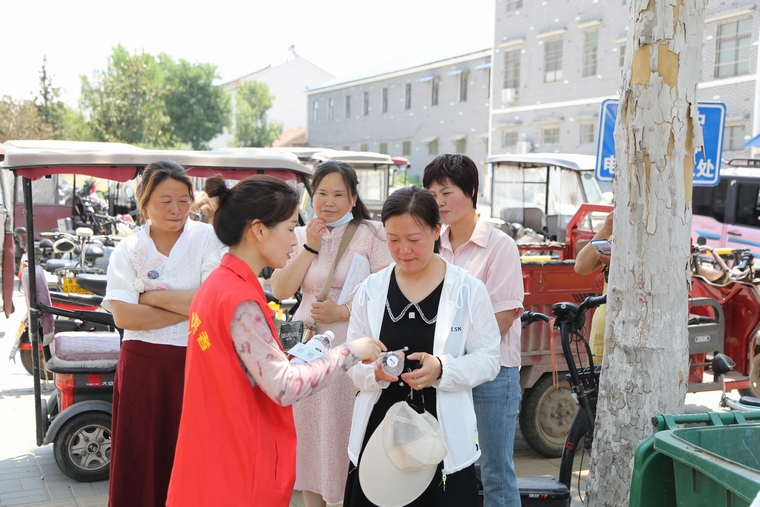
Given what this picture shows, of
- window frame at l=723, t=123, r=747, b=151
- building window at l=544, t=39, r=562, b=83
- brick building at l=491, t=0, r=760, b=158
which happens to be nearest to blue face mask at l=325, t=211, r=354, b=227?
brick building at l=491, t=0, r=760, b=158

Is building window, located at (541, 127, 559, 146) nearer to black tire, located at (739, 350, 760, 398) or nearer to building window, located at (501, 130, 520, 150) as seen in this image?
building window, located at (501, 130, 520, 150)

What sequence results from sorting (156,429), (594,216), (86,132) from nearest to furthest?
(156,429) → (594,216) → (86,132)

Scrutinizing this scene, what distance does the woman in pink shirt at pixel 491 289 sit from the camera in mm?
3053

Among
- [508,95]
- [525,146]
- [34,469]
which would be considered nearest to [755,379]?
[34,469]

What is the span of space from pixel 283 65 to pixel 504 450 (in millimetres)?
57260

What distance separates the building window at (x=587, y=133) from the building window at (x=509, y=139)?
13.4ft

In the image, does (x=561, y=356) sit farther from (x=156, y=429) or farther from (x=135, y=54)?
(x=135, y=54)

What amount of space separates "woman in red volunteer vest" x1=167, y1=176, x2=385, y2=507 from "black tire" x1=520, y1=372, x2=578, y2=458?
10.5ft

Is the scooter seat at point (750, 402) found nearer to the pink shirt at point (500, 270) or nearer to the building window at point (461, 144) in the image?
the pink shirt at point (500, 270)

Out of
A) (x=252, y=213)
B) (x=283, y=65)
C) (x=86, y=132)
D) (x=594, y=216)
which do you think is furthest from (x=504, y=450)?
(x=283, y=65)

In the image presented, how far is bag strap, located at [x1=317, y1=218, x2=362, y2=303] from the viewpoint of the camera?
3457mm

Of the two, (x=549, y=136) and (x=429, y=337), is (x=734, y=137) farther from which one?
(x=429, y=337)

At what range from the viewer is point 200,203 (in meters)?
5.18

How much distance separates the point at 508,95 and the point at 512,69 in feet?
3.78
